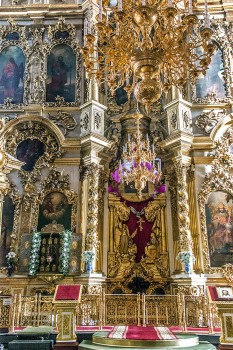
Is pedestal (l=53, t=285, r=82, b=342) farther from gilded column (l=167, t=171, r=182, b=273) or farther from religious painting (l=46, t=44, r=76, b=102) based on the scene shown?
religious painting (l=46, t=44, r=76, b=102)

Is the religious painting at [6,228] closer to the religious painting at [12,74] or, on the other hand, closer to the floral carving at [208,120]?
the religious painting at [12,74]

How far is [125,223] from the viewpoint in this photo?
1336 centimetres

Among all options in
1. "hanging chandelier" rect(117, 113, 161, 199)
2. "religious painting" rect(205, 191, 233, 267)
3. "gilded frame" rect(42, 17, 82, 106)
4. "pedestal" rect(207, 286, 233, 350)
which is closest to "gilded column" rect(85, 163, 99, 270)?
"hanging chandelier" rect(117, 113, 161, 199)

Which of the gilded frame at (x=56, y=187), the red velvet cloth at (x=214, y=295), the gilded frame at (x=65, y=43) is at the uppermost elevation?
the gilded frame at (x=65, y=43)

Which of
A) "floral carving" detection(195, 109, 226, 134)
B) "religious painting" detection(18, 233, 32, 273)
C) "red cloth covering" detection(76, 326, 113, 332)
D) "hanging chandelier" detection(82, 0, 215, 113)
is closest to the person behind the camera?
"hanging chandelier" detection(82, 0, 215, 113)

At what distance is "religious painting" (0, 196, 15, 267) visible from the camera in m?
12.1

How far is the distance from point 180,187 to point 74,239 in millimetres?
3910

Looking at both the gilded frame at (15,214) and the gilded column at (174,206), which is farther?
the gilded column at (174,206)

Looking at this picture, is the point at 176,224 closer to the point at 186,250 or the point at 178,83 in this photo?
the point at 186,250

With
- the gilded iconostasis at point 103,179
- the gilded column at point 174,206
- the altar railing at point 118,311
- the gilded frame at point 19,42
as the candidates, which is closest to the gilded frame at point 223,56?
the gilded iconostasis at point 103,179

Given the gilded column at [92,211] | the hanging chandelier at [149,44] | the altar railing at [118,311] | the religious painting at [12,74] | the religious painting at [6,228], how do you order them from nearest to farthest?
the hanging chandelier at [149,44]
the altar railing at [118,311]
the gilded column at [92,211]
the religious painting at [6,228]
the religious painting at [12,74]

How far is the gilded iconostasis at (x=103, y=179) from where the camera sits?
11797mm

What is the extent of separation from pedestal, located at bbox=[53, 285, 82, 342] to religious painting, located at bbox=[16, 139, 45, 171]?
689 centimetres

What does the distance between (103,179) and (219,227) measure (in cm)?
437
